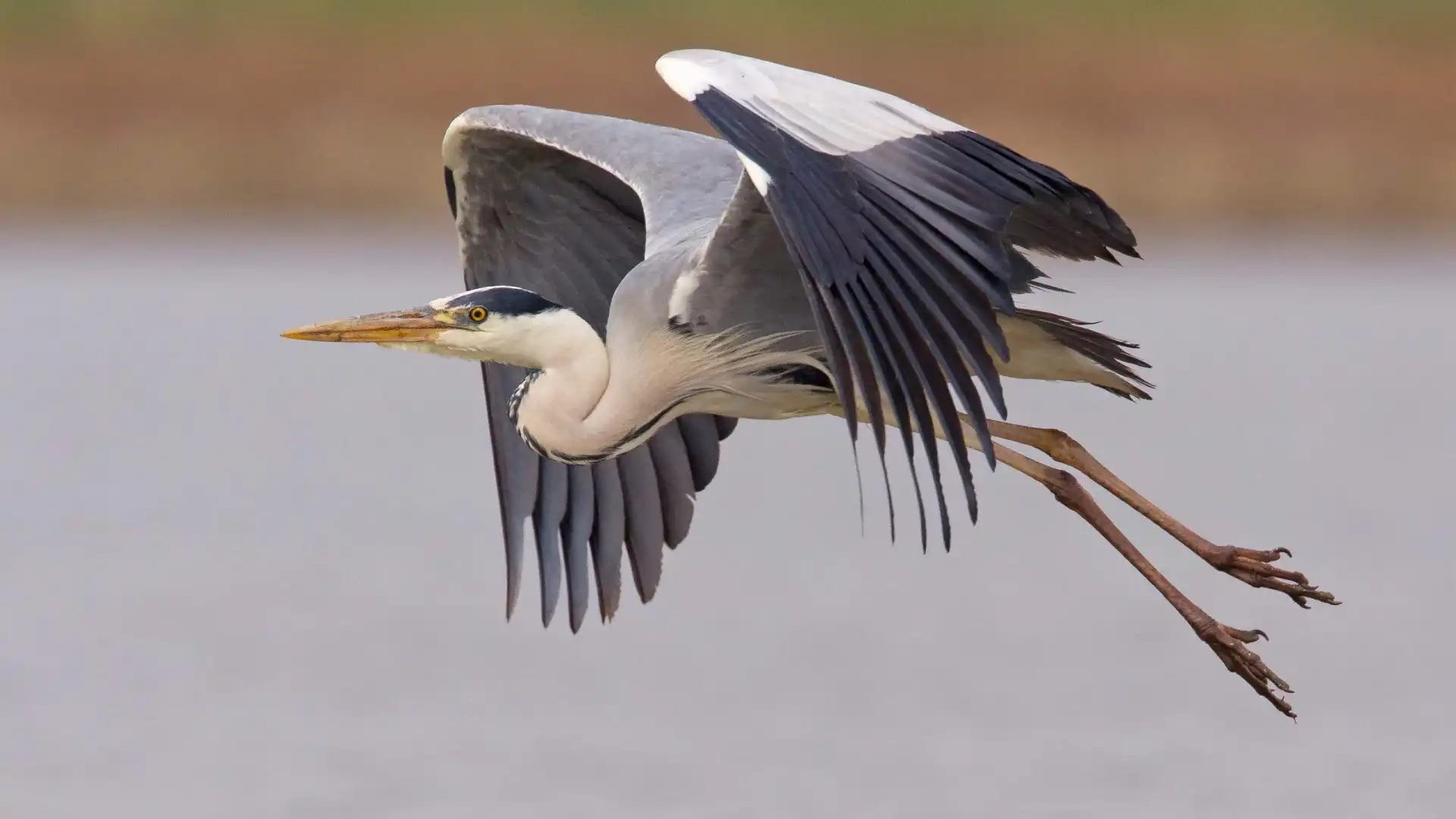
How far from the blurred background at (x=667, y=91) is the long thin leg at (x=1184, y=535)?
352 inches

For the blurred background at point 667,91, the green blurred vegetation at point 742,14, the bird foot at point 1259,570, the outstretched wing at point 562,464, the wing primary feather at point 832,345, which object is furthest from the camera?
the green blurred vegetation at point 742,14

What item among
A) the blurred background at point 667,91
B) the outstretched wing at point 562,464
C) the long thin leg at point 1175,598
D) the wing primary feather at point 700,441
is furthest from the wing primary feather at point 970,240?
the blurred background at point 667,91

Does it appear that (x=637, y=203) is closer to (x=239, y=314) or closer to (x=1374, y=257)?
(x=239, y=314)

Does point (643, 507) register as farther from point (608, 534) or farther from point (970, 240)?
point (970, 240)

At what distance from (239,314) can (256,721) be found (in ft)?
26.5

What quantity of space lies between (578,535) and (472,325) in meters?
1.44

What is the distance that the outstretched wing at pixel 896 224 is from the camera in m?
5.27

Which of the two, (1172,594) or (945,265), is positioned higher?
(945,265)

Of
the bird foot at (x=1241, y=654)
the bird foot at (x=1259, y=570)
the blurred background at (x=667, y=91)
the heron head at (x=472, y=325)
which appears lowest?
the bird foot at (x=1241, y=654)

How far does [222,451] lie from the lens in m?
12.7

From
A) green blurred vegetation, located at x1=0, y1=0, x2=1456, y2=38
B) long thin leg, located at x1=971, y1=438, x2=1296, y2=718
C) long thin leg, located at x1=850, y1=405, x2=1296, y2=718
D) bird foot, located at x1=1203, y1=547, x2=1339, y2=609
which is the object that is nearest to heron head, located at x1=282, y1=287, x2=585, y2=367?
long thin leg, located at x1=850, y1=405, x2=1296, y2=718

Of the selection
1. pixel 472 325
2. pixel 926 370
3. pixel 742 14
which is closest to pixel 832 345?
pixel 926 370

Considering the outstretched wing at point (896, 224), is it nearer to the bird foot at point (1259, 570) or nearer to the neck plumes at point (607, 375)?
the neck plumes at point (607, 375)

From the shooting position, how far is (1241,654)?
6.32 m
